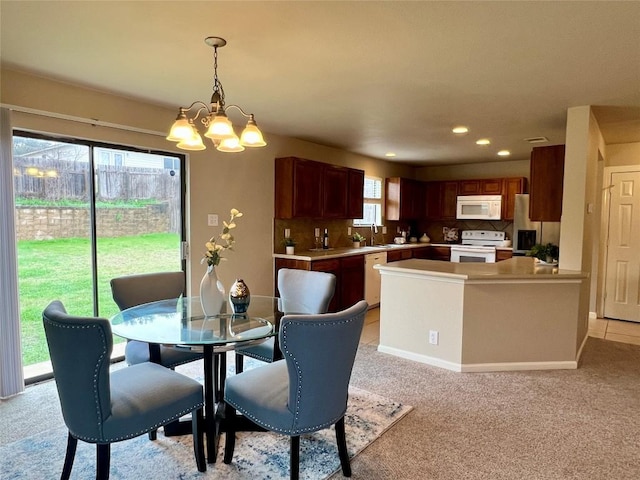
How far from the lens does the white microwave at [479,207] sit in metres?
6.64

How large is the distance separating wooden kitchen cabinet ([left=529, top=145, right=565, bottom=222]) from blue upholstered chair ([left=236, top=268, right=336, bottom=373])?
2.67 meters

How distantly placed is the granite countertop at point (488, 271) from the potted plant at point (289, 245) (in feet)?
4.80

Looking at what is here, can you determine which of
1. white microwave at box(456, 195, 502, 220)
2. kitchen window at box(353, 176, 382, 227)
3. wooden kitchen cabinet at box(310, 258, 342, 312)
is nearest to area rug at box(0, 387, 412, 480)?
wooden kitchen cabinet at box(310, 258, 342, 312)

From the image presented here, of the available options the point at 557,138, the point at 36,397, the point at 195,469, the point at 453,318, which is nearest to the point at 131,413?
the point at 195,469

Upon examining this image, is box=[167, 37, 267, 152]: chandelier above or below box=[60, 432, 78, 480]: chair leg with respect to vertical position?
above

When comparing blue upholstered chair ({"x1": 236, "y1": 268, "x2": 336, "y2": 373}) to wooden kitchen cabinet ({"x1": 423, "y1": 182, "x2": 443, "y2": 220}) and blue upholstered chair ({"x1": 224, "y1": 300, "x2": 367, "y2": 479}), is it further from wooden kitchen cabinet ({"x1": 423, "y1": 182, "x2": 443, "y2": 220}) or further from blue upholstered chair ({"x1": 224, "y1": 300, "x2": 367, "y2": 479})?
wooden kitchen cabinet ({"x1": 423, "y1": 182, "x2": 443, "y2": 220})

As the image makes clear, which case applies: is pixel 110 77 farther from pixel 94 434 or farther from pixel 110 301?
pixel 94 434

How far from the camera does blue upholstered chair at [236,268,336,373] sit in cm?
266

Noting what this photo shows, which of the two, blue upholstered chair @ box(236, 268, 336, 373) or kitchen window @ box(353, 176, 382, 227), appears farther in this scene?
kitchen window @ box(353, 176, 382, 227)

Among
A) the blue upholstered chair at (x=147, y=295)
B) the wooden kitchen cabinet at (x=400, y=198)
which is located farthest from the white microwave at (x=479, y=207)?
the blue upholstered chair at (x=147, y=295)

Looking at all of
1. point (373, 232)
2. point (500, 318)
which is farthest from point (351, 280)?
point (500, 318)

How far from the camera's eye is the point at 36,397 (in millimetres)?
2871

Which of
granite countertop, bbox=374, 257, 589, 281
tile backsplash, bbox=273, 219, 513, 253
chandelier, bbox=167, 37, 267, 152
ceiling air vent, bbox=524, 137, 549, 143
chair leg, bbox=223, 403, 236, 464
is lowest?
chair leg, bbox=223, 403, 236, 464

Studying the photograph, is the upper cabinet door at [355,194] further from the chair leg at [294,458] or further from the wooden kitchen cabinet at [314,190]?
the chair leg at [294,458]
